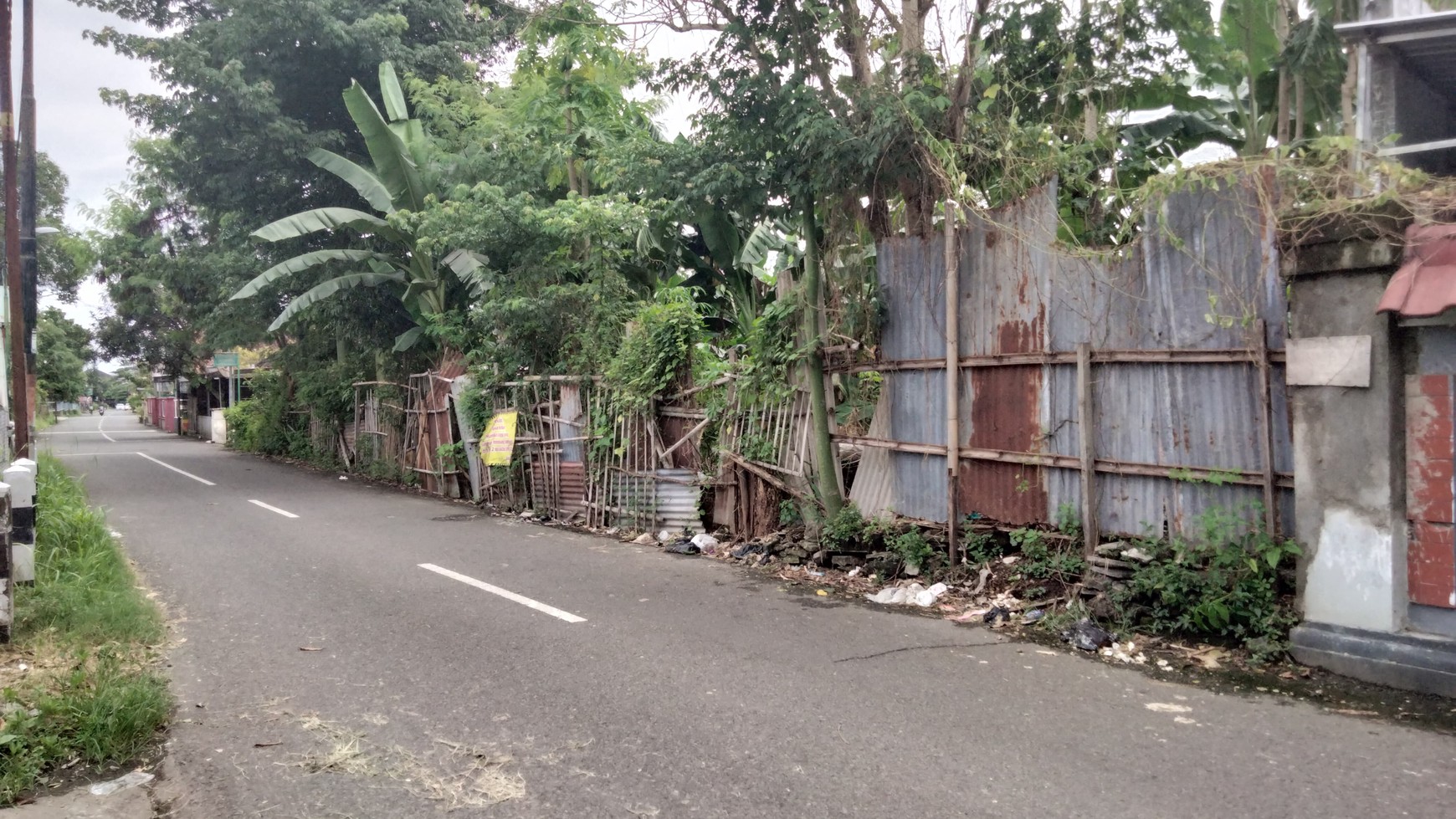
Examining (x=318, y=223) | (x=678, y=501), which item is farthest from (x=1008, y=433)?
(x=318, y=223)

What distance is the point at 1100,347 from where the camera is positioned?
685 centimetres

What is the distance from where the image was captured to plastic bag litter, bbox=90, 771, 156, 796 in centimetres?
405

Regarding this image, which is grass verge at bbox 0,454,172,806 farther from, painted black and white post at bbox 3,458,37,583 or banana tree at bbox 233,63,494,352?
banana tree at bbox 233,63,494,352

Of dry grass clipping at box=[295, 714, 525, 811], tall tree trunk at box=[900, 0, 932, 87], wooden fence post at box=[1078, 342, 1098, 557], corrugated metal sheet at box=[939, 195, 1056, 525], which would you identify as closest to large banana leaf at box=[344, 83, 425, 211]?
tall tree trunk at box=[900, 0, 932, 87]

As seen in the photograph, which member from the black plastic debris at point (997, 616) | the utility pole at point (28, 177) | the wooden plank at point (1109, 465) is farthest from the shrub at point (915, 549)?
the utility pole at point (28, 177)

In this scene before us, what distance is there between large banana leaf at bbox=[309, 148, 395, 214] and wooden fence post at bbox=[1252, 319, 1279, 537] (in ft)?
49.3

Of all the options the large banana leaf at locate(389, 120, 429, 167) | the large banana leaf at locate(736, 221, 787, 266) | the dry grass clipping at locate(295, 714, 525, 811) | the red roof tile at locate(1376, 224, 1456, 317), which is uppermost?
the large banana leaf at locate(389, 120, 429, 167)

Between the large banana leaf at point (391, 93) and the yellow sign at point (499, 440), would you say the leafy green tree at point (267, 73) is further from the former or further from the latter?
the yellow sign at point (499, 440)

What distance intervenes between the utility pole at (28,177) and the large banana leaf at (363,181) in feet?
15.9

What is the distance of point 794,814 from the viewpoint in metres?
3.69

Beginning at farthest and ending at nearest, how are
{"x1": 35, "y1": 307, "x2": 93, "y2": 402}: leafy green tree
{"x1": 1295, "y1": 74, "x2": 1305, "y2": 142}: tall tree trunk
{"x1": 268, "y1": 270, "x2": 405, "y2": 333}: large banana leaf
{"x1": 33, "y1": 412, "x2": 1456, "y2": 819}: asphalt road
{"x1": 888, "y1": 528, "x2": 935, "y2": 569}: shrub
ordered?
{"x1": 35, "y1": 307, "x2": 93, "y2": 402}: leafy green tree
{"x1": 268, "y1": 270, "x2": 405, "y2": 333}: large banana leaf
{"x1": 1295, "y1": 74, "x2": 1305, "y2": 142}: tall tree trunk
{"x1": 888, "y1": 528, "x2": 935, "y2": 569}: shrub
{"x1": 33, "y1": 412, "x2": 1456, "y2": 819}: asphalt road

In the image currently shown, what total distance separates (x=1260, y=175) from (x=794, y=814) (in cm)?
490

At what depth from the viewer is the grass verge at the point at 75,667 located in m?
4.31

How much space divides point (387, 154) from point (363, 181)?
95 cm
